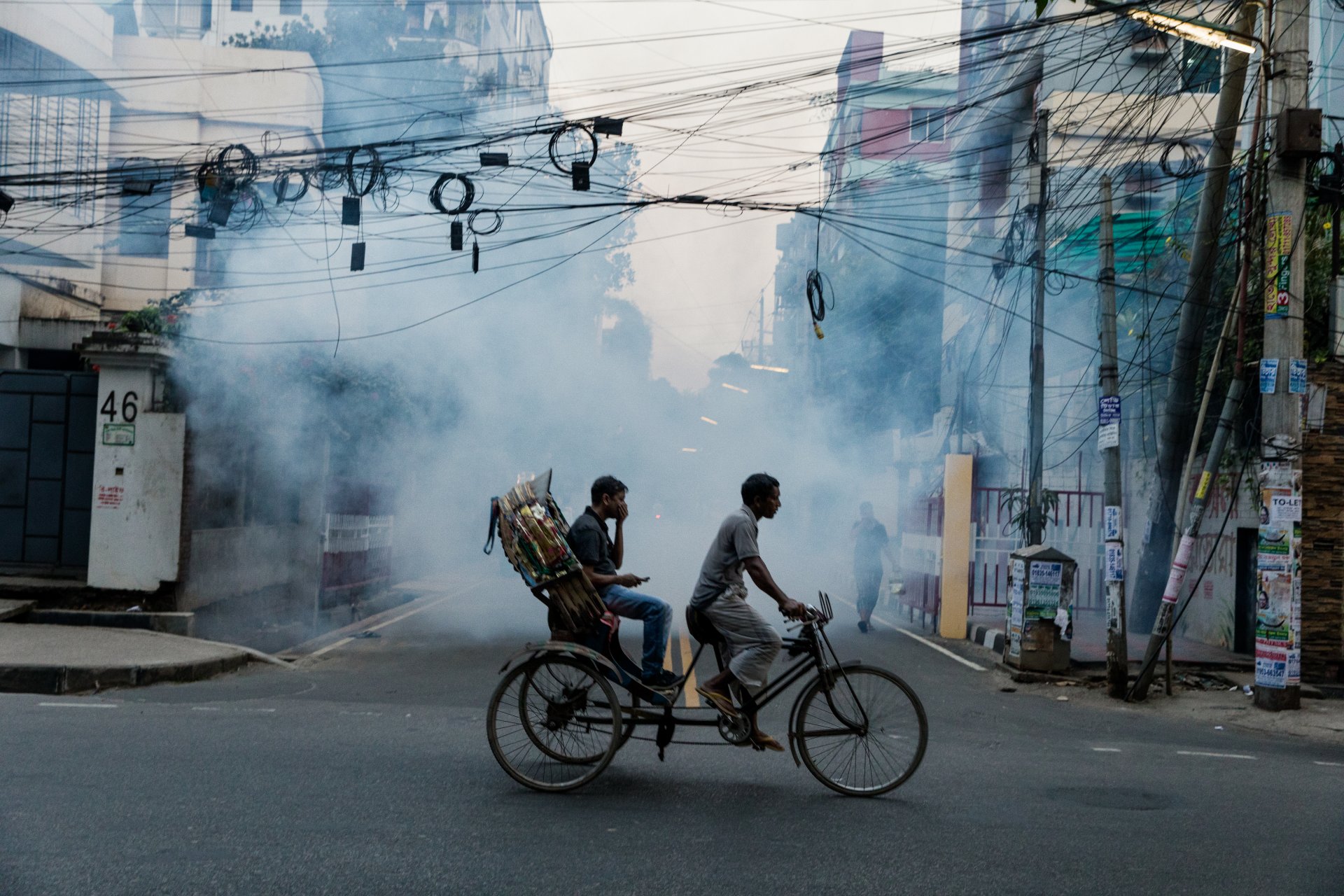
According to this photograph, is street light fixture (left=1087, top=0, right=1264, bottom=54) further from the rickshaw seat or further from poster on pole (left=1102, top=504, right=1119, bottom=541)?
the rickshaw seat

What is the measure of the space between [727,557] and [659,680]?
745mm

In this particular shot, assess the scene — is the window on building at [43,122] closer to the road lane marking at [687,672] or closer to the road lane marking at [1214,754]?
the road lane marking at [687,672]

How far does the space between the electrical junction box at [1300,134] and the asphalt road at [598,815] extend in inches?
206

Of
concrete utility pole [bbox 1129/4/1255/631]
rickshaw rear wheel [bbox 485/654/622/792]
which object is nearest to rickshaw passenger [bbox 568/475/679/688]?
rickshaw rear wheel [bbox 485/654/622/792]

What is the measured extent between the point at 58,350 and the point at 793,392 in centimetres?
3514

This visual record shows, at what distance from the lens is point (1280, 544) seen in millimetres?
10156

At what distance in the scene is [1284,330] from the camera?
10.1m

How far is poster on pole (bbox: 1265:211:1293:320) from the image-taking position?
10031 mm

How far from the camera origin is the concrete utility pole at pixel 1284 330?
33.0 ft

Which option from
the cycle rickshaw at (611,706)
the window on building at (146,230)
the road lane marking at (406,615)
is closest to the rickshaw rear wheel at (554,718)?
the cycle rickshaw at (611,706)

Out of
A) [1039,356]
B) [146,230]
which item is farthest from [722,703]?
[146,230]

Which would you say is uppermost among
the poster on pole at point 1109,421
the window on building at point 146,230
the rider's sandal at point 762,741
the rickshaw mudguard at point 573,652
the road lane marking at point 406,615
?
the window on building at point 146,230

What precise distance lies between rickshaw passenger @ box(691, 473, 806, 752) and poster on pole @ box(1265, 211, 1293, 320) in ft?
21.2

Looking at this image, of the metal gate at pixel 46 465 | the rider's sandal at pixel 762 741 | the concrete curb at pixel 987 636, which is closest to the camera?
the rider's sandal at pixel 762 741
